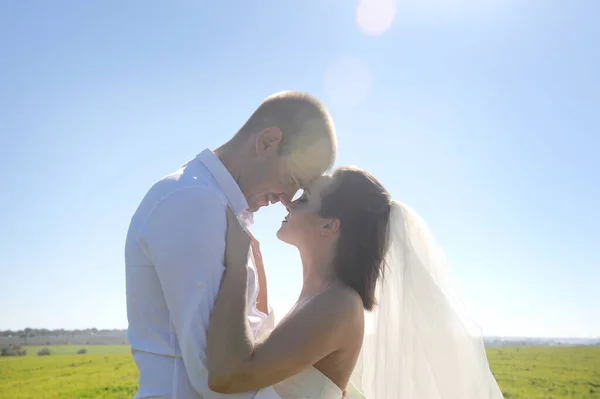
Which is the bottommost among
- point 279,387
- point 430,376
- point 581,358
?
point 581,358

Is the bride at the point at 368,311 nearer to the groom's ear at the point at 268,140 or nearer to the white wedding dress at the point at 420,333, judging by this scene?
the white wedding dress at the point at 420,333

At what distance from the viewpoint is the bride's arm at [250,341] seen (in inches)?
111

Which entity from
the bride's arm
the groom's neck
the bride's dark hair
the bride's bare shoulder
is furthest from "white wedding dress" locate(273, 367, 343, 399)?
the groom's neck

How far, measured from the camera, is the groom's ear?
3.64 meters

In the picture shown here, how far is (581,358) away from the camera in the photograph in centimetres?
7331

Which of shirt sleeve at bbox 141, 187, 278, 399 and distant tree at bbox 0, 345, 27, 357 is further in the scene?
distant tree at bbox 0, 345, 27, 357

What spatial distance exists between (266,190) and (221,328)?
121 centimetres

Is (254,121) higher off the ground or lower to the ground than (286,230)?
higher

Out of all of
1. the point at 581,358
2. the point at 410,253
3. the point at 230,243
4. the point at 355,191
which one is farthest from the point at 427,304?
the point at 581,358

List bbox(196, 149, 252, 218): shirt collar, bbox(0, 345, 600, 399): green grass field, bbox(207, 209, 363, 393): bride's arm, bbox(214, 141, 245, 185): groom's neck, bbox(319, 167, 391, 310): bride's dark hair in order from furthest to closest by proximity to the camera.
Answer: bbox(0, 345, 600, 399): green grass field
bbox(319, 167, 391, 310): bride's dark hair
bbox(214, 141, 245, 185): groom's neck
bbox(196, 149, 252, 218): shirt collar
bbox(207, 209, 363, 393): bride's arm

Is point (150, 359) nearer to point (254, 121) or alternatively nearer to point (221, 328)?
point (221, 328)

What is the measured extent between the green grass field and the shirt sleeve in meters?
39.8

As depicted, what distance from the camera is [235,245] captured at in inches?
118

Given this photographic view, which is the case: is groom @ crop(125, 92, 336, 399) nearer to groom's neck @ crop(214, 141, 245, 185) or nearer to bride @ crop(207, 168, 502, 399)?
groom's neck @ crop(214, 141, 245, 185)
